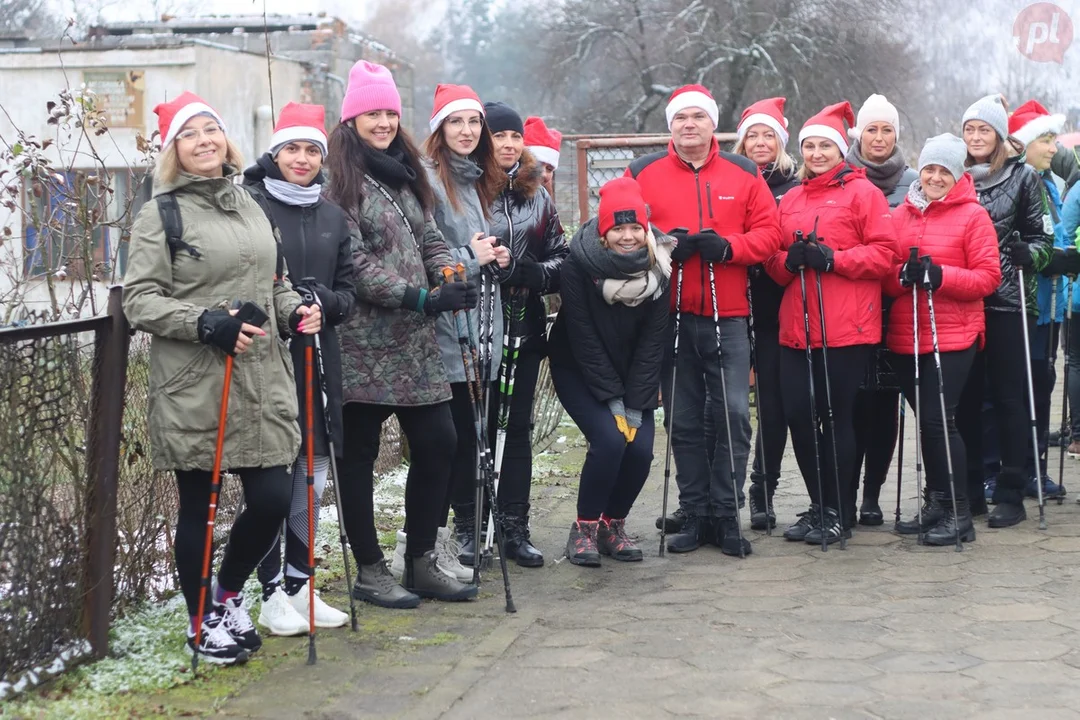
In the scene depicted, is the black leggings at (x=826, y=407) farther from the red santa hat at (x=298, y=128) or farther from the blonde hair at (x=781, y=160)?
the red santa hat at (x=298, y=128)

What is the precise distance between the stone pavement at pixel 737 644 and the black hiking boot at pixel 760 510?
353 millimetres

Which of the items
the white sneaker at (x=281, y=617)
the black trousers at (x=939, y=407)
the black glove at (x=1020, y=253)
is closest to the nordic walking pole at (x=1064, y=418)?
the black glove at (x=1020, y=253)

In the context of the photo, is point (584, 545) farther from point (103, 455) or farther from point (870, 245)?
point (103, 455)

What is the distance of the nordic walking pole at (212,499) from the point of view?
448cm

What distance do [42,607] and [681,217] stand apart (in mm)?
3266

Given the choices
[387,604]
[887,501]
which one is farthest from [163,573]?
[887,501]

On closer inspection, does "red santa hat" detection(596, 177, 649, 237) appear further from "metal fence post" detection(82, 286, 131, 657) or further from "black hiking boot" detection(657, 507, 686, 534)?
"metal fence post" detection(82, 286, 131, 657)

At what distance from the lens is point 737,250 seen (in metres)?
6.27

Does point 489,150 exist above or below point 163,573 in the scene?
above

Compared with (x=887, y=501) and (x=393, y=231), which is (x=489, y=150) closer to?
(x=393, y=231)

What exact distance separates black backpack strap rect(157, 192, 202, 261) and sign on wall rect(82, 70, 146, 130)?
17997 mm

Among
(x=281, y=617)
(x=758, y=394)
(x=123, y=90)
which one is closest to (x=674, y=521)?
(x=758, y=394)

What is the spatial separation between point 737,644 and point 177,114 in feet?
8.53

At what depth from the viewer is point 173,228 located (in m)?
4.47
